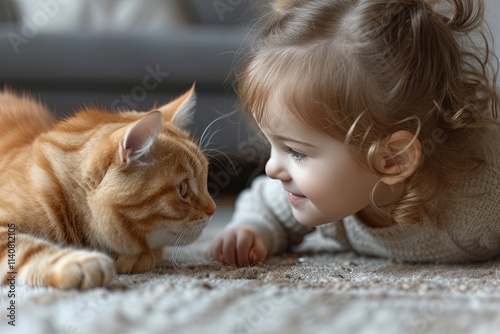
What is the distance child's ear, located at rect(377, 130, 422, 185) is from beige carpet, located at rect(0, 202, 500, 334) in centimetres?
21

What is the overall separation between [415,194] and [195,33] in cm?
146

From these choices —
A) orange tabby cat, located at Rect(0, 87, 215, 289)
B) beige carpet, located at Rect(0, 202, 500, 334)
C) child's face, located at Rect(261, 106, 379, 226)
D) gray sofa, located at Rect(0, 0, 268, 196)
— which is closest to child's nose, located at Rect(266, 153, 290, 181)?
child's face, located at Rect(261, 106, 379, 226)

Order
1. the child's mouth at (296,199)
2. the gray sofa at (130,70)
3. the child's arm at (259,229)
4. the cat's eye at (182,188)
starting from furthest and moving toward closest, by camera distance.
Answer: the gray sofa at (130,70) < the child's arm at (259,229) < the child's mouth at (296,199) < the cat's eye at (182,188)

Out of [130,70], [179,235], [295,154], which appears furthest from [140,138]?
[130,70]

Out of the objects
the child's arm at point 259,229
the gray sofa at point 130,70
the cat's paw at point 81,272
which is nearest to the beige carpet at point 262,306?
the cat's paw at point 81,272

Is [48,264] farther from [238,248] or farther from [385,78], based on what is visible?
[385,78]

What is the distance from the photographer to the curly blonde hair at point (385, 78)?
44.9 inches

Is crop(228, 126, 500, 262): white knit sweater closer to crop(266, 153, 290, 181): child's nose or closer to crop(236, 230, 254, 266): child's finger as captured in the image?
crop(236, 230, 254, 266): child's finger

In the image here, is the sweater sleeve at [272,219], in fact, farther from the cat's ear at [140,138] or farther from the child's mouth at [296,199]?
the cat's ear at [140,138]

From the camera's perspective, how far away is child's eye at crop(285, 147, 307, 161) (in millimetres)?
→ 1216

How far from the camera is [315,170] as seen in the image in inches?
47.2

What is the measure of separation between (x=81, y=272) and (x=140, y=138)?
0.27 m

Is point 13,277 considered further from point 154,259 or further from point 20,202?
point 154,259

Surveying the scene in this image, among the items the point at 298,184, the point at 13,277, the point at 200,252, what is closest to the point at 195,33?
the point at 200,252
